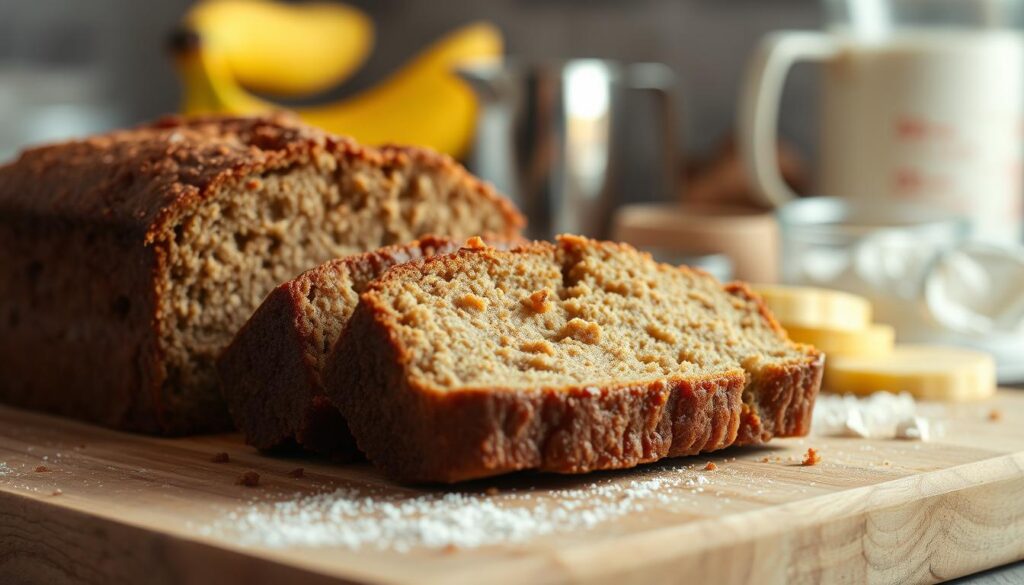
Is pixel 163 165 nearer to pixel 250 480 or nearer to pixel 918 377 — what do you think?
pixel 250 480

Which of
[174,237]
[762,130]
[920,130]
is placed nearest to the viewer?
[174,237]

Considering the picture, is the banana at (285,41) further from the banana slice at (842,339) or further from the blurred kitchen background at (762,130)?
the banana slice at (842,339)

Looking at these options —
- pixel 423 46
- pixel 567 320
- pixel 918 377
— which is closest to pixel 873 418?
pixel 918 377

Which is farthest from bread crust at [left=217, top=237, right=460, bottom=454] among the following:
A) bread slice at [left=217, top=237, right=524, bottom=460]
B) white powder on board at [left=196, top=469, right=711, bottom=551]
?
white powder on board at [left=196, top=469, right=711, bottom=551]

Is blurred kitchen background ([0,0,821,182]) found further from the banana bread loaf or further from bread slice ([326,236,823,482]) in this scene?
bread slice ([326,236,823,482])

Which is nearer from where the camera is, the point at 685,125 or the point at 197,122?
the point at 197,122

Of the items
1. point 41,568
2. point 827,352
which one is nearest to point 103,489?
point 41,568

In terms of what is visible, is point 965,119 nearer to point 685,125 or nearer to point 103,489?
point 685,125
